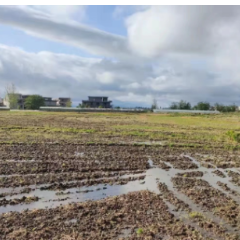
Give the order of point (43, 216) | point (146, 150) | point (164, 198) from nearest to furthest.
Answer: point (43, 216) → point (164, 198) → point (146, 150)

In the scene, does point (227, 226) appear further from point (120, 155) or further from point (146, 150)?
point (146, 150)

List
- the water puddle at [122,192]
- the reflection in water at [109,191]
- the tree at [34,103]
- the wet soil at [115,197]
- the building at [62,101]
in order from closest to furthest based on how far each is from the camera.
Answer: the wet soil at [115,197]
the water puddle at [122,192]
the reflection in water at [109,191]
the tree at [34,103]
the building at [62,101]

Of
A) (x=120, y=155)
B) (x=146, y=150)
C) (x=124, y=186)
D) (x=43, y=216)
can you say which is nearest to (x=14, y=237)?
(x=43, y=216)

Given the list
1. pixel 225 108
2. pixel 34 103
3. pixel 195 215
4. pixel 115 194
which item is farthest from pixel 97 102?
pixel 195 215

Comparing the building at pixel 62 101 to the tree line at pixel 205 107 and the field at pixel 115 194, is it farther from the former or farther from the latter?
the field at pixel 115 194

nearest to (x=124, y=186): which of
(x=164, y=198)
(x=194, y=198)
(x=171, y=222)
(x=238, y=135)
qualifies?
(x=164, y=198)

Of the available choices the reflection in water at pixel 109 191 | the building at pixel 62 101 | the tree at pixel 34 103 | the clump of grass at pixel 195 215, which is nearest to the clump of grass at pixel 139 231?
the clump of grass at pixel 195 215

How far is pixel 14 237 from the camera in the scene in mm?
4801

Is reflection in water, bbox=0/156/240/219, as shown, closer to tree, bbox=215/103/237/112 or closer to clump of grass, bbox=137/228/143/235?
clump of grass, bbox=137/228/143/235

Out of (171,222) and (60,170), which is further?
(60,170)

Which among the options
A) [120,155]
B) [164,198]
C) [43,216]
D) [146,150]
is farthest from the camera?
[146,150]

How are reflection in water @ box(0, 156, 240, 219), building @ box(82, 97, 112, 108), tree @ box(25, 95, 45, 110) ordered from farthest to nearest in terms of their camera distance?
building @ box(82, 97, 112, 108) → tree @ box(25, 95, 45, 110) → reflection in water @ box(0, 156, 240, 219)

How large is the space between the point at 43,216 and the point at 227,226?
13.7ft

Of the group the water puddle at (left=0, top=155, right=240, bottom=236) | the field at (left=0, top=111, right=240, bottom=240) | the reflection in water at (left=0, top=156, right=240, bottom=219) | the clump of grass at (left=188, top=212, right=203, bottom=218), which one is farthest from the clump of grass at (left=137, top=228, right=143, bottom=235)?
the reflection in water at (left=0, top=156, right=240, bottom=219)
